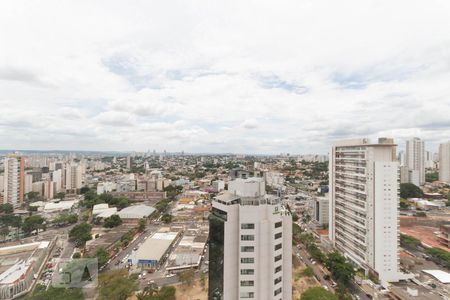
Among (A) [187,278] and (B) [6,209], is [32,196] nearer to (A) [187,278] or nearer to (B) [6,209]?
(B) [6,209]

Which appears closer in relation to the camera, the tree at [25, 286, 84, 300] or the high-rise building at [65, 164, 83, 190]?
the tree at [25, 286, 84, 300]

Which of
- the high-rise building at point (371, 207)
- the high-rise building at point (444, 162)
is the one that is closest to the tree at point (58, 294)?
the high-rise building at point (371, 207)

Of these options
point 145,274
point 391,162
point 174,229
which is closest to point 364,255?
point 391,162

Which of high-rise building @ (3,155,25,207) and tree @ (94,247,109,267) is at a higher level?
high-rise building @ (3,155,25,207)

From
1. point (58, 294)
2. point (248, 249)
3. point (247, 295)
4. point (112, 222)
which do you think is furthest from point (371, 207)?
point (112, 222)

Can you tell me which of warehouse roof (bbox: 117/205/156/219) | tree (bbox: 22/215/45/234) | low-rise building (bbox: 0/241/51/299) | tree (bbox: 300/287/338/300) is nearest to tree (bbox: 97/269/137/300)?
low-rise building (bbox: 0/241/51/299)

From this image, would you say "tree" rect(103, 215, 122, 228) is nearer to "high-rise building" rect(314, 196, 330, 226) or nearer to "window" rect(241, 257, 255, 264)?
"high-rise building" rect(314, 196, 330, 226)
